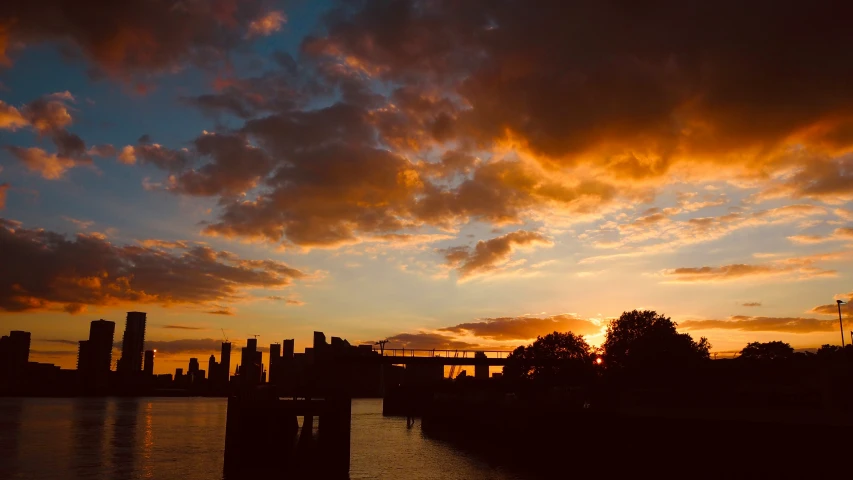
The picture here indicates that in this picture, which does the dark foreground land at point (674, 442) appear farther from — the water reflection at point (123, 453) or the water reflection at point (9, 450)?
the water reflection at point (9, 450)

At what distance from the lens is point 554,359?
163 m

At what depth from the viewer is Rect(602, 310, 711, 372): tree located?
103 meters

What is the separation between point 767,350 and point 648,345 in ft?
129

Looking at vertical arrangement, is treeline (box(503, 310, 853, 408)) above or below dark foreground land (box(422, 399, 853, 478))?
above

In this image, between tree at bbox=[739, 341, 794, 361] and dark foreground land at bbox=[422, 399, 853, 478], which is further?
tree at bbox=[739, 341, 794, 361]

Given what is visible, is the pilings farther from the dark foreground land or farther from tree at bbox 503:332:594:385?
tree at bbox 503:332:594:385

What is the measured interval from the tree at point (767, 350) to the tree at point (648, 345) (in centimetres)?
805

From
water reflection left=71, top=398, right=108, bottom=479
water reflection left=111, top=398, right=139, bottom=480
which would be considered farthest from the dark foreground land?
water reflection left=71, top=398, right=108, bottom=479

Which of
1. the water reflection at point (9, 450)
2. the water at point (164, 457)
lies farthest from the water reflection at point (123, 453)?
the water reflection at point (9, 450)

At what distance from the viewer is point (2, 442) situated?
96062mm

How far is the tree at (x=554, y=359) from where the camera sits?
504ft

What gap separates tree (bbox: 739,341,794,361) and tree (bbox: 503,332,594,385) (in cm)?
3555

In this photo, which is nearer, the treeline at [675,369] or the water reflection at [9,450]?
the treeline at [675,369]

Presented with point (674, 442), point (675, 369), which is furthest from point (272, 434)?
point (675, 369)
